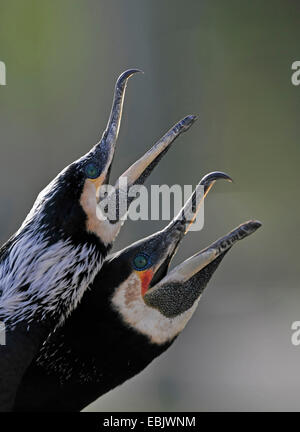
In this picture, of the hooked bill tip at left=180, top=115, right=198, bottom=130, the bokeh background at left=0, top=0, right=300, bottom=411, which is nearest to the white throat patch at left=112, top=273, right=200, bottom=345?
the hooked bill tip at left=180, top=115, right=198, bottom=130

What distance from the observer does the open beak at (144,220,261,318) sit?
3.41ft

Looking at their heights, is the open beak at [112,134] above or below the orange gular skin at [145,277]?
above

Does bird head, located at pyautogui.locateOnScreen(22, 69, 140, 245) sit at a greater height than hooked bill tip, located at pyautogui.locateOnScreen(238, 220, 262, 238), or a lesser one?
greater

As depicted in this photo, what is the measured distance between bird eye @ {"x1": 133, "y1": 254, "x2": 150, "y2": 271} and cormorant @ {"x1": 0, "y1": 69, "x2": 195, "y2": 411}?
0.05 m

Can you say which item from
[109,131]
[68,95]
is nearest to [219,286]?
[68,95]

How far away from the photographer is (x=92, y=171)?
1.11 meters

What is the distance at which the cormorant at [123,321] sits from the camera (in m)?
1.04

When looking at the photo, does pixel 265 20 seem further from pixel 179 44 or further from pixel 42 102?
pixel 42 102

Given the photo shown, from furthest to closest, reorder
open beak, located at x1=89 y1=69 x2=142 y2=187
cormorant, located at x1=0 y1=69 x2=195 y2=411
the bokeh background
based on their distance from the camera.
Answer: the bokeh background → open beak, located at x1=89 y1=69 x2=142 y2=187 → cormorant, located at x1=0 y1=69 x2=195 y2=411

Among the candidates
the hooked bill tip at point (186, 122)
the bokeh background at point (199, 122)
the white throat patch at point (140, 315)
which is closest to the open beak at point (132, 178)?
the hooked bill tip at point (186, 122)

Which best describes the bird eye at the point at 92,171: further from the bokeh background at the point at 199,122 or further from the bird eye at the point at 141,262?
the bokeh background at the point at 199,122

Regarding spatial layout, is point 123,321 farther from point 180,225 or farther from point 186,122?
point 186,122

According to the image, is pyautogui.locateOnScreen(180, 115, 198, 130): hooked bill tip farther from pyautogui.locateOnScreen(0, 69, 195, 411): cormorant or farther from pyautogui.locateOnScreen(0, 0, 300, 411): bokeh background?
pyautogui.locateOnScreen(0, 0, 300, 411): bokeh background

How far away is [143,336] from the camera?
1042mm
